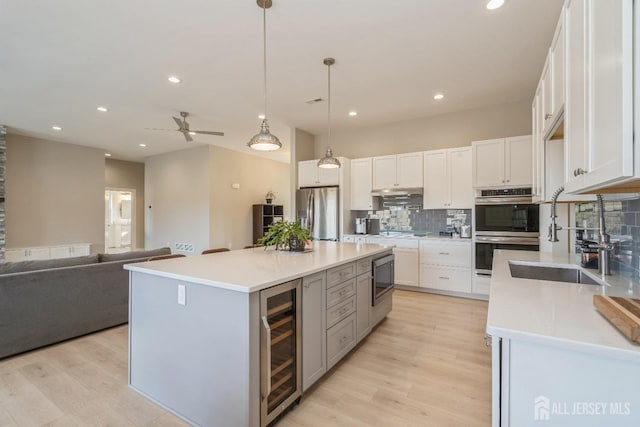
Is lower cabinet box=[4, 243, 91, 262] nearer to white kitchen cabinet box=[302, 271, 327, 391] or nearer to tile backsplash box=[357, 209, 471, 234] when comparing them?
tile backsplash box=[357, 209, 471, 234]

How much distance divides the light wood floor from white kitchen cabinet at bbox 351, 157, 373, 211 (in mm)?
2574

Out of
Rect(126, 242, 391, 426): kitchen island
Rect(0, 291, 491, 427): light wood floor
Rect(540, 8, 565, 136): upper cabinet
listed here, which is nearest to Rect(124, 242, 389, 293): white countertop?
Rect(126, 242, 391, 426): kitchen island

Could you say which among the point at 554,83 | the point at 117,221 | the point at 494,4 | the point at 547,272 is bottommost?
the point at 547,272

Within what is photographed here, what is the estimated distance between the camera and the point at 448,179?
458 cm

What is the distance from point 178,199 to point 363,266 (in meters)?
6.22

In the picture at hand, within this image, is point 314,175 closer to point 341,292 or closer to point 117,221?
point 341,292

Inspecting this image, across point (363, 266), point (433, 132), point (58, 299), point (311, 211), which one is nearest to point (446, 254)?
point (433, 132)

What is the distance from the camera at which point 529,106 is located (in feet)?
14.1

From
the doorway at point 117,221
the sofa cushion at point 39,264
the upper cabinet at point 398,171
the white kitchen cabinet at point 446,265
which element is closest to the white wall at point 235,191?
the upper cabinet at point 398,171

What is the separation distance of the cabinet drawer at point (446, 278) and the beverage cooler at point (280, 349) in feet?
10.5

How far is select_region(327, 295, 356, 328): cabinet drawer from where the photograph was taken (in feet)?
7.40

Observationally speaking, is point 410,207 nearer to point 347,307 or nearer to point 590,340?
point 347,307

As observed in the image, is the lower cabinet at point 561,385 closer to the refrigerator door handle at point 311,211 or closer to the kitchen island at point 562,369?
the kitchen island at point 562,369

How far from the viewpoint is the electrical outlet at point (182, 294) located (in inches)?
71.3
